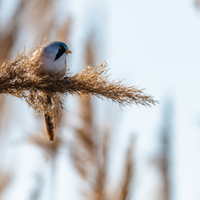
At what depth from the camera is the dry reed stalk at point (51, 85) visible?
1405mm

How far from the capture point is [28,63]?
56.9 inches

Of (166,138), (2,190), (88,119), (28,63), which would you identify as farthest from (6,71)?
(166,138)

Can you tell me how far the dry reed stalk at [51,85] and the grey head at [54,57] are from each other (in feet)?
1.36

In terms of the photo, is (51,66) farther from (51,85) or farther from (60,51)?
(51,85)

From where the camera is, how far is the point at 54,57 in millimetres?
2096

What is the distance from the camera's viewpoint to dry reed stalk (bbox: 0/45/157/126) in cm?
141

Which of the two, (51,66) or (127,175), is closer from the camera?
(51,66)

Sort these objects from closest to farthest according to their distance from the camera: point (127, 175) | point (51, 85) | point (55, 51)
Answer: point (51, 85) < point (55, 51) < point (127, 175)

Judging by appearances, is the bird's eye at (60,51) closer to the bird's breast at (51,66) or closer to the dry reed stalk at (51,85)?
the bird's breast at (51,66)

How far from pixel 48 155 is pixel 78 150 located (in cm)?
47

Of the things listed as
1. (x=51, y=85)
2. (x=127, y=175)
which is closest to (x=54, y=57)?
(x=51, y=85)

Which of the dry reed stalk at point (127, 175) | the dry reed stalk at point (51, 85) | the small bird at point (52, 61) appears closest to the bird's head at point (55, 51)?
the small bird at point (52, 61)

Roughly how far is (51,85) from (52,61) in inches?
22.2

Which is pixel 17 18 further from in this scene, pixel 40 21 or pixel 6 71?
pixel 6 71
